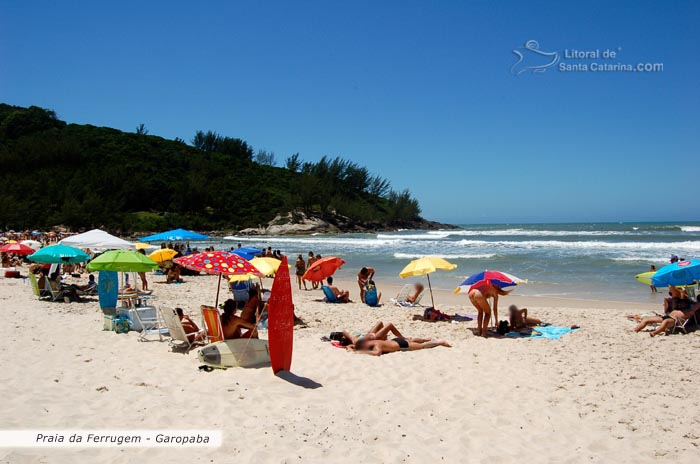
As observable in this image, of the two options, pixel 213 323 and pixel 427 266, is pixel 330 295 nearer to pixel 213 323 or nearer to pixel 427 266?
pixel 427 266

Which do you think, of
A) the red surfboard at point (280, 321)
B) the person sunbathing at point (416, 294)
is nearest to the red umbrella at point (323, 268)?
the person sunbathing at point (416, 294)

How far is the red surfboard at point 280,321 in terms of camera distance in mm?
5739

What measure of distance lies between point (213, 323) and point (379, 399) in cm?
304

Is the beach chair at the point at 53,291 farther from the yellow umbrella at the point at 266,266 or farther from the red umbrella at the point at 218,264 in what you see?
the red umbrella at the point at 218,264

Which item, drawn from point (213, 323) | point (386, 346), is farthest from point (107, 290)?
point (386, 346)

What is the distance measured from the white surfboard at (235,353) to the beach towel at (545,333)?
4.70m

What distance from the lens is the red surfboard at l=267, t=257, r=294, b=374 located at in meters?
5.74

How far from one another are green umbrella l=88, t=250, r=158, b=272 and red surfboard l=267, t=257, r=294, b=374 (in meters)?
4.39

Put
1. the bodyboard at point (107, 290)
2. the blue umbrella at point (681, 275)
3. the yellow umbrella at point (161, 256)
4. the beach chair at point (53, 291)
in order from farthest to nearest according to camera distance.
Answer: the yellow umbrella at point (161, 256) → the beach chair at point (53, 291) → the bodyboard at point (107, 290) → the blue umbrella at point (681, 275)

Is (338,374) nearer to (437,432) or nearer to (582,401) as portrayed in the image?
(437,432)

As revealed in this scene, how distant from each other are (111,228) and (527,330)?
5038 cm

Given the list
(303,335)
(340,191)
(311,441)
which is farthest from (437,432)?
(340,191)

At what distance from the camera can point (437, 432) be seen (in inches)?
173

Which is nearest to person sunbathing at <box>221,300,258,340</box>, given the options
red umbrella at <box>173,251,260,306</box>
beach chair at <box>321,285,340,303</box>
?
red umbrella at <box>173,251,260,306</box>
